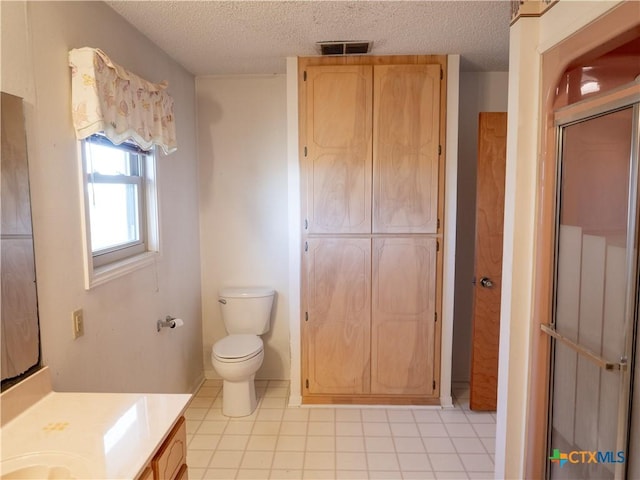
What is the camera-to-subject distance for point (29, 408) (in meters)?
1.50

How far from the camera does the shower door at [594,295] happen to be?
1386 mm

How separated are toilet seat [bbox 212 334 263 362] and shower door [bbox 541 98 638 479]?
5.96 feet

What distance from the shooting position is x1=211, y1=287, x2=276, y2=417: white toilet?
2.91m

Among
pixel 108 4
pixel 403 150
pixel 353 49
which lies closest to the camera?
pixel 108 4

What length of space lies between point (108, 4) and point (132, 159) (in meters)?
0.80

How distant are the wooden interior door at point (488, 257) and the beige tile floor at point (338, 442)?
254 mm

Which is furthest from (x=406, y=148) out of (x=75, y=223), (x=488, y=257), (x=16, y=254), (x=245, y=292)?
(x=16, y=254)

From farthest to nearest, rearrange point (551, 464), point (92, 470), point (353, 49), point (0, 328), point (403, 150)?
1. point (403, 150)
2. point (353, 49)
3. point (551, 464)
4. point (0, 328)
5. point (92, 470)

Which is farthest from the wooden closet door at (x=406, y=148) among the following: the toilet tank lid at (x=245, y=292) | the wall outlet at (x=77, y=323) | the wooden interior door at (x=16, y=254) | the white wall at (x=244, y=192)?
the wooden interior door at (x=16, y=254)

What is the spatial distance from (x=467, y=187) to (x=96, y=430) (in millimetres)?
2869

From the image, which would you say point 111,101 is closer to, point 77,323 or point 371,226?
point 77,323

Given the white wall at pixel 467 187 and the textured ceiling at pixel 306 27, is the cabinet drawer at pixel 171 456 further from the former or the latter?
the white wall at pixel 467 187

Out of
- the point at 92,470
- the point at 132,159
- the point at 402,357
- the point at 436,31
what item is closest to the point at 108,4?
the point at 132,159

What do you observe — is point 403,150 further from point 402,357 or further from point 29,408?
point 29,408
